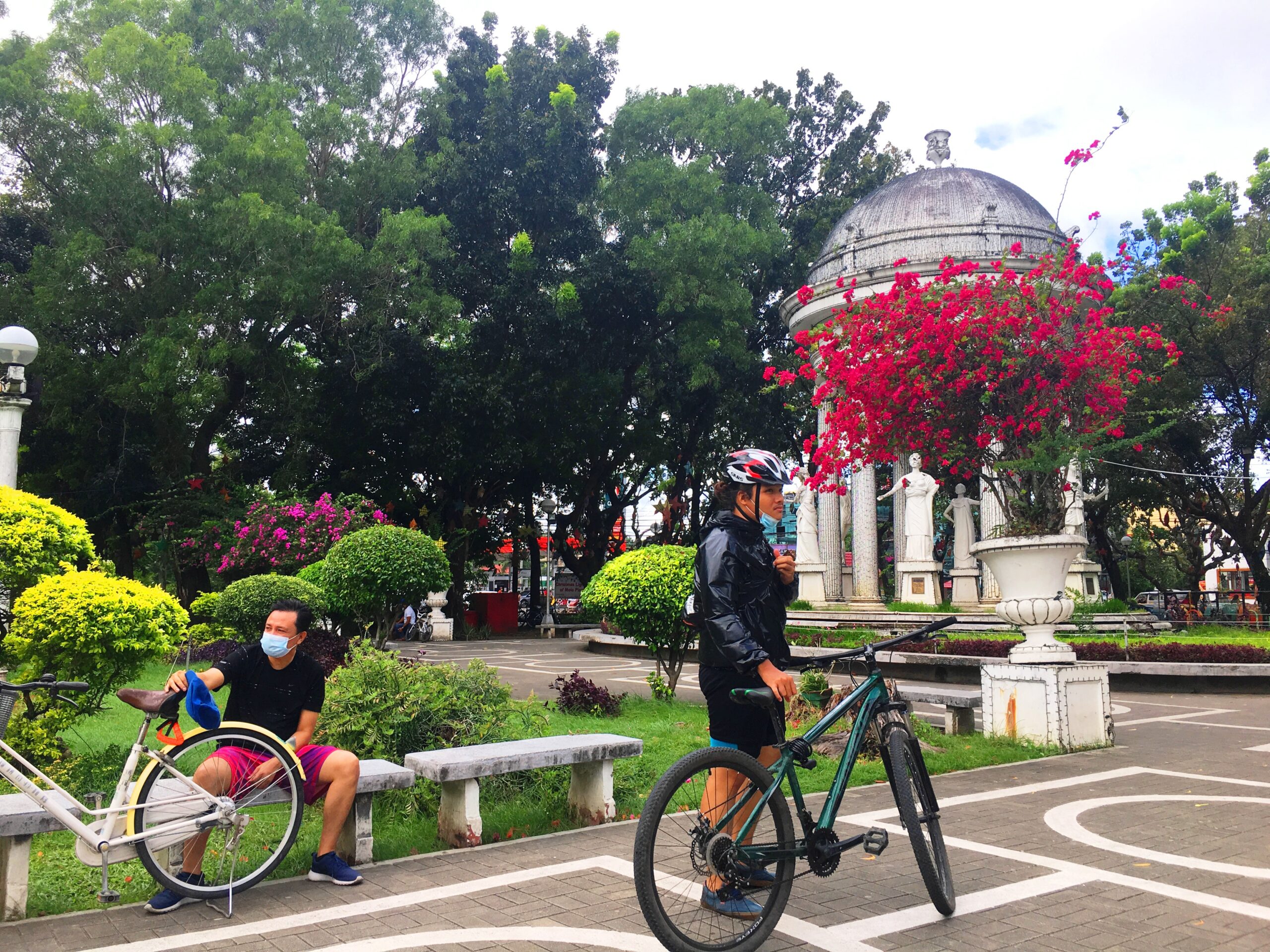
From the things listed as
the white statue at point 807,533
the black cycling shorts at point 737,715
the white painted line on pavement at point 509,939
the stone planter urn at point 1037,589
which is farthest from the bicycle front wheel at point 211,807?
the white statue at point 807,533

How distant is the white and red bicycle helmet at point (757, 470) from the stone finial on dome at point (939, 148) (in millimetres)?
24387

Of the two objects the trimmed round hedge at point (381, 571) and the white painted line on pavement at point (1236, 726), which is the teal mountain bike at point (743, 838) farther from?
the trimmed round hedge at point (381, 571)

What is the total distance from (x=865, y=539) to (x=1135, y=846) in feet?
58.8

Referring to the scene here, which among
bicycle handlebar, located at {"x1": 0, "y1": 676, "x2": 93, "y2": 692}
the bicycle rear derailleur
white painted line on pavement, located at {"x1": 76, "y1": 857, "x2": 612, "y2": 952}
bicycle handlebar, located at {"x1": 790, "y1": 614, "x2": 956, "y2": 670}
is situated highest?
bicycle handlebar, located at {"x1": 790, "y1": 614, "x2": 956, "y2": 670}

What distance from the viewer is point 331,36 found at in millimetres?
25484

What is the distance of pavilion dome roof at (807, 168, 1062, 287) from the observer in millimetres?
22625

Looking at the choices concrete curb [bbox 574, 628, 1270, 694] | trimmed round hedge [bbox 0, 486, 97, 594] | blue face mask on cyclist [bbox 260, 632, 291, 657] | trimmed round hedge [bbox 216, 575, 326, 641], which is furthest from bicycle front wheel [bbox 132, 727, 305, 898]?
concrete curb [bbox 574, 628, 1270, 694]

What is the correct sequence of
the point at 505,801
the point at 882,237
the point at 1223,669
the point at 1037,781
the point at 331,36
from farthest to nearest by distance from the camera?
1. the point at 331,36
2. the point at 882,237
3. the point at 1223,669
4. the point at 1037,781
5. the point at 505,801

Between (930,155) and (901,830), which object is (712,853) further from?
(930,155)

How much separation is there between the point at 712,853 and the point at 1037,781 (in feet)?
14.5

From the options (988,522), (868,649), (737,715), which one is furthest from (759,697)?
(988,522)

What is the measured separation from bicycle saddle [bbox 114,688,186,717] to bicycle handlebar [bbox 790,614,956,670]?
2739 millimetres

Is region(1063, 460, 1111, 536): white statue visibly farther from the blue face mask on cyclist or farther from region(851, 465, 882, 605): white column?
the blue face mask on cyclist

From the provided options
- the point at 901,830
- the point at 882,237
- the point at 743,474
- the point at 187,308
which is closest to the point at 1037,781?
the point at 901,830
